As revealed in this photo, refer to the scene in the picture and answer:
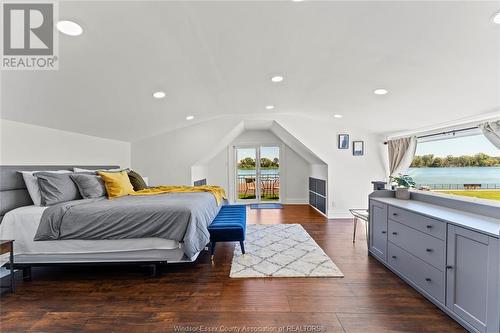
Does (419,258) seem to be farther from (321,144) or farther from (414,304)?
(321,144)

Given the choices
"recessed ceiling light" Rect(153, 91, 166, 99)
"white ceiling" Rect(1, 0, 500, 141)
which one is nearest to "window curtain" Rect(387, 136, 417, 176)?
"white ceiling" Rect(1, 0, 500, 141)

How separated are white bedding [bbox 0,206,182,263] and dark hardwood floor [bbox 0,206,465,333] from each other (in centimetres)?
24

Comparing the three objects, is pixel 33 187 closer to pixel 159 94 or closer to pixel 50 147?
pixel 50 147

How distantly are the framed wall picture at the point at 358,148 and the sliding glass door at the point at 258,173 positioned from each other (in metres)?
2.44

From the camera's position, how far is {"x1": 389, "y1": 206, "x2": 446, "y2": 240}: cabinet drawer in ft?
6.27

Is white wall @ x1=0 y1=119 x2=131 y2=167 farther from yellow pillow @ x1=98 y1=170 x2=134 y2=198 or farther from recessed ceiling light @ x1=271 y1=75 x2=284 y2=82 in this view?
recessed ceiling light @ x1=271 y1=75 x2=284 y2=82

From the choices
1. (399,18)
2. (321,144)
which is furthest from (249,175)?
(399,18)

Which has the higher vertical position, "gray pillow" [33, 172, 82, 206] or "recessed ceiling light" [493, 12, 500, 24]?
"recessed ceiling light" [493, 12, 500, 24]

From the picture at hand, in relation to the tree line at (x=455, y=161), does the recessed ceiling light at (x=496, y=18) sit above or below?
above

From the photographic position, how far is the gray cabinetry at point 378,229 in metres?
2.76

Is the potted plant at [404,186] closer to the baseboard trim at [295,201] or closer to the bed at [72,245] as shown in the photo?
the bed at [72,245]

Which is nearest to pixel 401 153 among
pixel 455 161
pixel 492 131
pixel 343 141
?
pixel 343 141

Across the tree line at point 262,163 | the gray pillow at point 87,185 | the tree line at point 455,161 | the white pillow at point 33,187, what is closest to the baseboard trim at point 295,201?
the tree line at point 262,163

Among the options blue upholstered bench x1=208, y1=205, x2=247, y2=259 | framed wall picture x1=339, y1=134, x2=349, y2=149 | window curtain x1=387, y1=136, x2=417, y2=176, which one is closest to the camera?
blue upholstered bench x1=208, y1=205, x2=247, y2=259
